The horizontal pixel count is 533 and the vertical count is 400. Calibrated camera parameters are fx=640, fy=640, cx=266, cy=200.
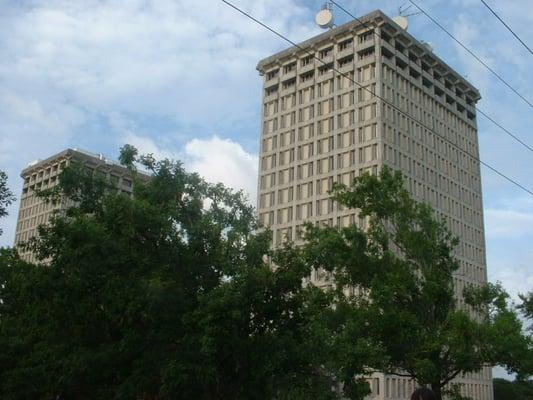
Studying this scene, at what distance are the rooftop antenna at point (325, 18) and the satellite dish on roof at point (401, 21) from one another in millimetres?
8735

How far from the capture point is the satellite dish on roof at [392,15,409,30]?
8944 centimetres

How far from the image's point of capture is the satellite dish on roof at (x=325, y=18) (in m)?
89.6

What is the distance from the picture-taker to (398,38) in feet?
289

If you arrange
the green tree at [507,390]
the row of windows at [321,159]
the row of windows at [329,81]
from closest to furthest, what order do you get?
the row of windows at [321,159] < the row of windows at [329,81] < the green tree at [507,390]

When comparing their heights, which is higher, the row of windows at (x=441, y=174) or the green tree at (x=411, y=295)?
the row of windows at (x=441, y=174)

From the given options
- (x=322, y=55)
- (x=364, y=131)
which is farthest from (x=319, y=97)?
(x=364, y=131)

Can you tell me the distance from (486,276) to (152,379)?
84.6m

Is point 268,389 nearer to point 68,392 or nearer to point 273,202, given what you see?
point 68,392

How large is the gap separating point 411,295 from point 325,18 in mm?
71235

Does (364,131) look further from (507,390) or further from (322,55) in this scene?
(507,390)

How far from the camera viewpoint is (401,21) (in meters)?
90.0

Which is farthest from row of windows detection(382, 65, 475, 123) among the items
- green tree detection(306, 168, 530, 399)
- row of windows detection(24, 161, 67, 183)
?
green tree detection(306, 168, 530, 399)

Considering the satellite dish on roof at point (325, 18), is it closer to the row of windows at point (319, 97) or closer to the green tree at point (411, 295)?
the row of windows at point (319, 97)

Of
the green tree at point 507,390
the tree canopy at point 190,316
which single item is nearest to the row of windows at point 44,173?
the green tree at point 507,390
